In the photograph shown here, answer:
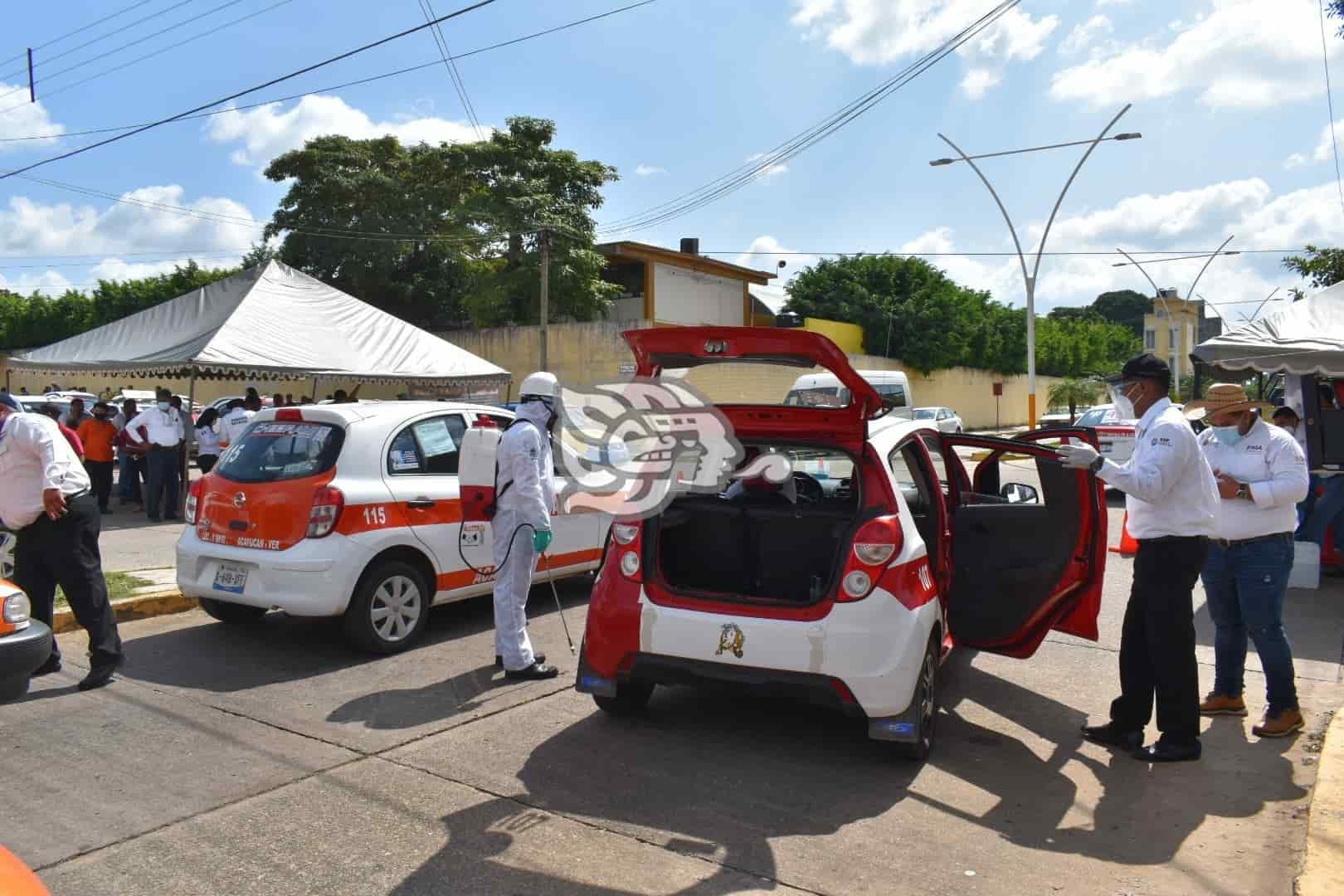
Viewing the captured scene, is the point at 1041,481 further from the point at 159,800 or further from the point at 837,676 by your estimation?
the point at 159,800

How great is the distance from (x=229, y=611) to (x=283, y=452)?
141 centimetres

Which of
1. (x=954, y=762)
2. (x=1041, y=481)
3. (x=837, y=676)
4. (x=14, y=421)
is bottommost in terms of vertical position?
(x=954, y=762)

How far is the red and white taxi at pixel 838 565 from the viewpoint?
4582 mm

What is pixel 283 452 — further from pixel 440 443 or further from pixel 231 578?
pixel 440 443

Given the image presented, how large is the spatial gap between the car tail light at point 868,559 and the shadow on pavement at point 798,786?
2.17ft

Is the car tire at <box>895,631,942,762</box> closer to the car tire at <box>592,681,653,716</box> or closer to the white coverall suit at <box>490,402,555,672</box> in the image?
the car tire at <box>592,681,653,716</box>

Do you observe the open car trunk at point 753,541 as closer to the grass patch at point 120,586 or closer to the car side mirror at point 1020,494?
the car side mirror at point 1020,494

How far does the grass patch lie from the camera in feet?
25.6

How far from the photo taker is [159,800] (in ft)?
14.0

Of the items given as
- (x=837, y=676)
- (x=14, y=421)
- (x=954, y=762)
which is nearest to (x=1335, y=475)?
(x=954, y=762)

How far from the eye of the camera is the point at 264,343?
48.5 ft

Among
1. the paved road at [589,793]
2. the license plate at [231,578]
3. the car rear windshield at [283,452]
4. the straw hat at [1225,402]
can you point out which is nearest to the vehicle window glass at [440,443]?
the car rear windshield at [283,452]

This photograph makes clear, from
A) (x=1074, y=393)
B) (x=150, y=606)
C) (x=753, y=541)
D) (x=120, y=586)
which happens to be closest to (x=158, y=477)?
(x=120, y=586)

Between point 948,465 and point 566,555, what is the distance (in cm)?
312
